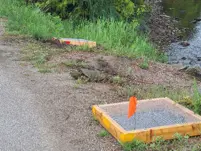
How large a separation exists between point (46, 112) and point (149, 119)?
1.37m

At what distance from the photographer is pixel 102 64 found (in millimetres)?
8719

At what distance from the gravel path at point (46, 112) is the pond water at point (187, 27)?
21.7ft

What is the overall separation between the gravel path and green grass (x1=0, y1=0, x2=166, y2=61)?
2.86m

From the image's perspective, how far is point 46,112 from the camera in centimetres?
622

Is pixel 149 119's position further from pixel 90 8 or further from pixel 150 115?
pixel 90 8

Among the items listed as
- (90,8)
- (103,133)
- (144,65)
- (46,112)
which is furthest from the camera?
(90,8)

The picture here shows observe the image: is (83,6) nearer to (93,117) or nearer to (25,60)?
(25,60)

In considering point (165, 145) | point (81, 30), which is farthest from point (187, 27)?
point (165, 145)

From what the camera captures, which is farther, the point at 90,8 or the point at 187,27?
the point at 187,27

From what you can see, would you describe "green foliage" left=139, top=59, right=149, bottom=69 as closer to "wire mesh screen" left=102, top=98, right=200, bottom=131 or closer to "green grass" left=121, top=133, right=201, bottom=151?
"wire mesh screen" left=102, top=98, right=200, bottom=131

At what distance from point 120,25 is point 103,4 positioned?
174cm

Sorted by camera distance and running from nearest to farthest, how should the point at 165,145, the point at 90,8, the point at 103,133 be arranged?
1. the point at 165,145
2. the point at 103,133
3. the point at 90,8

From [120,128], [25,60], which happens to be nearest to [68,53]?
[25,60]

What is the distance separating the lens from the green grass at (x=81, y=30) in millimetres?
11102
